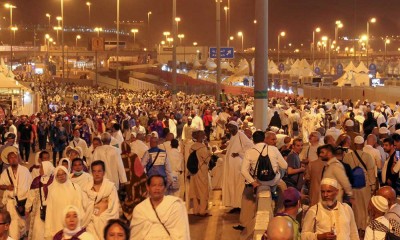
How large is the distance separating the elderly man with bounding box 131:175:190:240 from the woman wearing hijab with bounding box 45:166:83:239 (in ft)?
6.58

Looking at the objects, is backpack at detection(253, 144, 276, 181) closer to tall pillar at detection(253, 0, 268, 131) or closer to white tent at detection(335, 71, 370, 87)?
tall pillar at detection(253, 0, 268, 131)

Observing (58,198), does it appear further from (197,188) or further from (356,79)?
(356,79)

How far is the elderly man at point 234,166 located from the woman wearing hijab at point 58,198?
18.1 ft

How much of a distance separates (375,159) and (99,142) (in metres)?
4.46

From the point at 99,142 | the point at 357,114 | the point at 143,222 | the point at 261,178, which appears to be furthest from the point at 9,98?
the point at 143,222

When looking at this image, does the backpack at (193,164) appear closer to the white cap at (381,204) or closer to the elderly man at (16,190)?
the elderly man at (16,190)

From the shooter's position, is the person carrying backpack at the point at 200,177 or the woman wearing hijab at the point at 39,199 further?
the person carrying backpack at the point at 200,177

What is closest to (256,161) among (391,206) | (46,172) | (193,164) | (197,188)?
(46,172)

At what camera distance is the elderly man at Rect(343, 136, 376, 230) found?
12859 millimetres

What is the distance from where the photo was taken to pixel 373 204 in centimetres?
789

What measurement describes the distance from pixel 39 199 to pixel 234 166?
484cm

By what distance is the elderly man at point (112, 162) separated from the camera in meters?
13.4

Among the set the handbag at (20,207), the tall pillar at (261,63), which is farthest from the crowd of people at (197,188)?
the tall pillar at (261,63)

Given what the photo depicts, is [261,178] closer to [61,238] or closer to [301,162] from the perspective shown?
[301,162]
